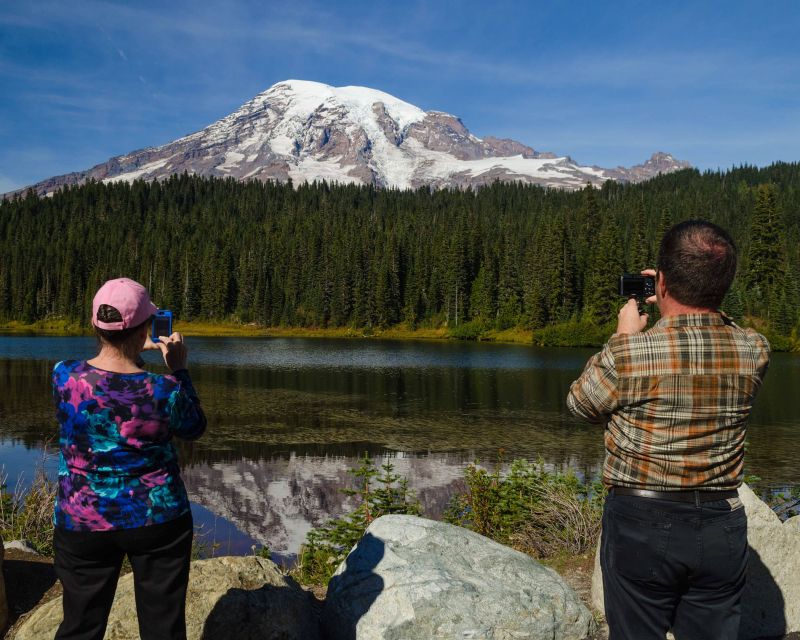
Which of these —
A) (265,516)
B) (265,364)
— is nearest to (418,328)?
(265,364)

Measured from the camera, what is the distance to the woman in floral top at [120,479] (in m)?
3.99

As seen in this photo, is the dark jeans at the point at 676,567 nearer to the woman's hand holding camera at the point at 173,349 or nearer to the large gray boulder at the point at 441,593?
the large gray boulder at the point at 441,593

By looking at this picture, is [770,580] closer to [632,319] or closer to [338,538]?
[632,319]

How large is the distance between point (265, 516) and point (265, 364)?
40.8 metres

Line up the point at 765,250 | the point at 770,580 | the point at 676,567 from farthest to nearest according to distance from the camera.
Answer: the point at 765,250
the point at 770,580
the point at 676,567

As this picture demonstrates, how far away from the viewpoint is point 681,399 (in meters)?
3.52

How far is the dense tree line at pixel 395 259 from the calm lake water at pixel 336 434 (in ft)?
182

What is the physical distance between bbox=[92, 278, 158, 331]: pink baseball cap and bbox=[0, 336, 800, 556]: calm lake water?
26.8 feet

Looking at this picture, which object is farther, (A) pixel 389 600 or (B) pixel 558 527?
(B) pixel 558 527

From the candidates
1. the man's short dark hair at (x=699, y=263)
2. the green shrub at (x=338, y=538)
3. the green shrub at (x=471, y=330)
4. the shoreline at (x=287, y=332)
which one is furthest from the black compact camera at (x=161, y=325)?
the green shrub at (x=471, y=330)

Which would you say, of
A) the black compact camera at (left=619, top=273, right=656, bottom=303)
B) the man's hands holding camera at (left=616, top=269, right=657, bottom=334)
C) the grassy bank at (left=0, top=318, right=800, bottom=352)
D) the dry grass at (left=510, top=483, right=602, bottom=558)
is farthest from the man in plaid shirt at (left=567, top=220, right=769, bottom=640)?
the grassy bank at (left=0, top=318, right=800, bottom=352)

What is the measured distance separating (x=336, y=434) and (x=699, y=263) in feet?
73.1

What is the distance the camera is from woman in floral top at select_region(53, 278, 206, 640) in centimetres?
399

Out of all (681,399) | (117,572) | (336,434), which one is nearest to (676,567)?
(681,399)
